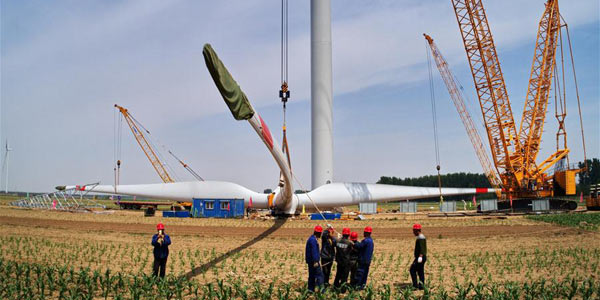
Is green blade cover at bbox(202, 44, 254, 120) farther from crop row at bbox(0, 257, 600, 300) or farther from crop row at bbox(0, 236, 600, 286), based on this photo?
crop row at bbox(0, 257, 600, 300)

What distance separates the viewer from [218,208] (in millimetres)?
38781

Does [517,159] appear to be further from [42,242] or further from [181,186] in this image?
[42,242]

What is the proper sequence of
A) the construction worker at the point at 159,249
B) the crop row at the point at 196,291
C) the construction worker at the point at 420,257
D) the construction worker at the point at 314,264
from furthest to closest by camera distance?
the construction worker at the point at 159,249 < the construction worker at the point at 420,257 < the construction worker at the point at 314,264 < the crop row at the point at 196,291

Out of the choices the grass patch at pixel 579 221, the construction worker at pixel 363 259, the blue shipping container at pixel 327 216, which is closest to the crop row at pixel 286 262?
the construction worker at pixel 363 259

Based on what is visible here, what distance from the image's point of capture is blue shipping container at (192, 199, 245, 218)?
3847 cm

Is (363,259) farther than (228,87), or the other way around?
(228,87)

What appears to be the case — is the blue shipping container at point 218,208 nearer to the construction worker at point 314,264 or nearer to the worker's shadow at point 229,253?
the worker's shadow at point 229,253

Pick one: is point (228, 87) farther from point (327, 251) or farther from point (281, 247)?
point (281, 247)

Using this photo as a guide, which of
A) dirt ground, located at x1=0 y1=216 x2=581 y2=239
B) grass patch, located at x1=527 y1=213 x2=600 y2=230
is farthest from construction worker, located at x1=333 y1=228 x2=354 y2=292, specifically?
grass patch, located at x1=527 y1=213 x2=600 y2=230

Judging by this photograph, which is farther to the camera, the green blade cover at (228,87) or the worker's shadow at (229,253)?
the worker's shadow at (229,253)

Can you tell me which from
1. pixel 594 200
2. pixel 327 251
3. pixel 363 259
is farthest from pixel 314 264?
pixel 594 200

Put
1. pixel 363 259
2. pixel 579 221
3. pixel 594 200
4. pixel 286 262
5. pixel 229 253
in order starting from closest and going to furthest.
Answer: pixel 363 259 < pixel 286 262 < pixel 229 253 < pixel 579 221 < pixel 594 200

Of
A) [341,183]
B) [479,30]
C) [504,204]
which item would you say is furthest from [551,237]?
[479,30]

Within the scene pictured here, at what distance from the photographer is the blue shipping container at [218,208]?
38469mm
